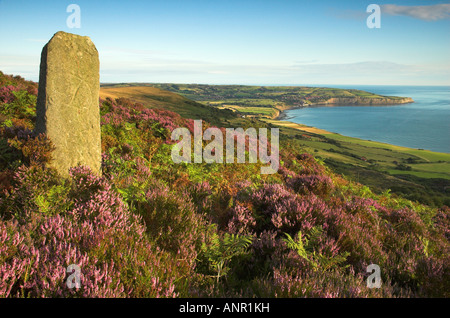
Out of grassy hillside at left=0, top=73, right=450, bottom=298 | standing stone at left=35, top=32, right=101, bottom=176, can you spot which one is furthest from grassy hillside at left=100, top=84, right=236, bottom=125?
grassy hillside at left=0, top=73, right=450, bottom=298

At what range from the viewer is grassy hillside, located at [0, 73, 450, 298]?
2561 millimetres

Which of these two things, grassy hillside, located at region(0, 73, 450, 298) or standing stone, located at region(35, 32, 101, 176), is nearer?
grassy hillside, located at region(0, 73, 450, 298)

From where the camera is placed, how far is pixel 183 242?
11.6ft

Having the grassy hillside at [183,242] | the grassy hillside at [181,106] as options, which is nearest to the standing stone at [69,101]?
the grassy hillside at [183,242]

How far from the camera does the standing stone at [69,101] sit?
512 centimetres

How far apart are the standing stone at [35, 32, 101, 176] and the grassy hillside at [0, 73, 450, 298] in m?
0.35

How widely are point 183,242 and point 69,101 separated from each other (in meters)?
3.90

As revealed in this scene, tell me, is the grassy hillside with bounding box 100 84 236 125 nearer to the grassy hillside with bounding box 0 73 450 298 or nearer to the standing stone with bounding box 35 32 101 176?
the standing stone with bounding box 35 32 101 176

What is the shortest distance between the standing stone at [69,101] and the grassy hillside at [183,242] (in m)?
0.35

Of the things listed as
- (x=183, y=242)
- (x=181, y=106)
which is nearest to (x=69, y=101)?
(x=183, y=242)

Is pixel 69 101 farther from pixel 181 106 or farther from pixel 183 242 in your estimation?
pixel 181 106

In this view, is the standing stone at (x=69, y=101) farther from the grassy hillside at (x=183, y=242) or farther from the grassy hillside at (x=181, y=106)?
the grassy hillside at (x=181, y=106)

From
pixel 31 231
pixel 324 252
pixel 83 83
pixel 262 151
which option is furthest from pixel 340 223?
pixel 262 151
